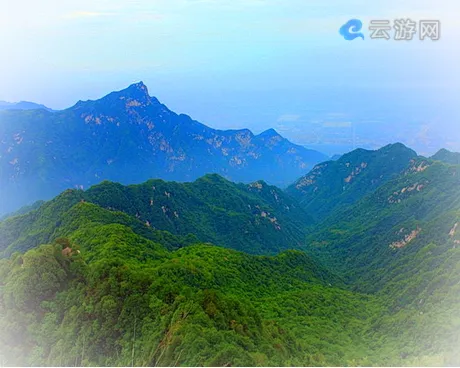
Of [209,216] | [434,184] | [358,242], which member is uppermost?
[434,184]

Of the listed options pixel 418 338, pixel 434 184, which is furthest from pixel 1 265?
pixel 434 184

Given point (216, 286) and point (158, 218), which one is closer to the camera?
point (216, 286)

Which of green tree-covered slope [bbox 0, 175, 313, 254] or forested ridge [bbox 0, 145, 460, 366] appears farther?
green tree-covered slope [bbox 0, 175, 313, 254]

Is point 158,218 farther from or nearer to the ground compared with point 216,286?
farther from the ground

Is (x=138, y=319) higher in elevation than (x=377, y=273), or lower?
higher

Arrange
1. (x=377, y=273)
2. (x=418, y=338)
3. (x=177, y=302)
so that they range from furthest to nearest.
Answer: (x=377, y=273) < (x=418, y=338) < (x=177, y=302)

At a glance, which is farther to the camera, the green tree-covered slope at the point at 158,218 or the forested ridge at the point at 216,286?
the green tree-covered slope at the point at 158,218

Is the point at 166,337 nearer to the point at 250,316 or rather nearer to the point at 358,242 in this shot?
the point at 250,316

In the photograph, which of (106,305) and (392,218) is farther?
(392,218)
